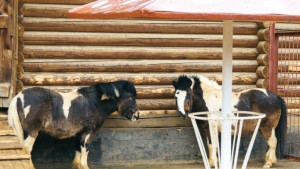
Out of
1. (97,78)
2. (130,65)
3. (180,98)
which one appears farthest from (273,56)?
(97,78)

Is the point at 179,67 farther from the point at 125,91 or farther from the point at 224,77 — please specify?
the point at 224,77

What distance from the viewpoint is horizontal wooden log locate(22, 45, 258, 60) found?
11703mm

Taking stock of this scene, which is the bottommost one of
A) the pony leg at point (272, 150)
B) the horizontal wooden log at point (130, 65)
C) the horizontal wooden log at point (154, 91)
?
the pony leg at point (272, 150)

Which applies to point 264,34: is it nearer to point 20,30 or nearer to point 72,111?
point 72,111

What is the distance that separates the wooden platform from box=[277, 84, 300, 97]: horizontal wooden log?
4804 mm

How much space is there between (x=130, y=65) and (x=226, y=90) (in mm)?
5423

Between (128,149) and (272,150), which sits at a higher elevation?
(128,149)

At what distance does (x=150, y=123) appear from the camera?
1227 cm

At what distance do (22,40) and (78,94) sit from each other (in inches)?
47.2

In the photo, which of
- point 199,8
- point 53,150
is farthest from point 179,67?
point 199,8

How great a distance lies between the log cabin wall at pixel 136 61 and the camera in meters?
11.7

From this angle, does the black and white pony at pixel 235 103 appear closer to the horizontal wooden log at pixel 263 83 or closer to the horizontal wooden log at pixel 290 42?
the horizontal wooden log at pixel 263 83

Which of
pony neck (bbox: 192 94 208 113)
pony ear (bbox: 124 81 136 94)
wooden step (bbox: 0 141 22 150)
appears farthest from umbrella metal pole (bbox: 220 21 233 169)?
pony neck (bbox: 192 94 208 113)

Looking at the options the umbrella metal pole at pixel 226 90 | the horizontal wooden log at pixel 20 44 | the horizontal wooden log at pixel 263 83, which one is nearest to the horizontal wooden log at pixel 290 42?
the horizontal wooden log at pixel 263 83
